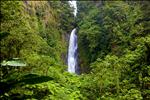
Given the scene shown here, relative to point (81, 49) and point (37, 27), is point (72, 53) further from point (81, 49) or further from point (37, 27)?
point (37, 27)

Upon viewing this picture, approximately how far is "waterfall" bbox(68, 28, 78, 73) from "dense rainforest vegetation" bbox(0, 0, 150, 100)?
65cm

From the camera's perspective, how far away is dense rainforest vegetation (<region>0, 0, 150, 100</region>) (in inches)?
725

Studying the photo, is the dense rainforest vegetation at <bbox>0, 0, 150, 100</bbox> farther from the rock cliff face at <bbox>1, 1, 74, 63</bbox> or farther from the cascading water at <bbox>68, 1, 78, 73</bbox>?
the cascading water at <bbox>68, 1, 78, 73</bbox>

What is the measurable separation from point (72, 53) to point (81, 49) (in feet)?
3.89

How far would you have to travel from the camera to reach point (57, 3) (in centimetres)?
4222

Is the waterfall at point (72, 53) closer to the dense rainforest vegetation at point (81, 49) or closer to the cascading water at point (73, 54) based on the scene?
the cascading water at point (73, 54)

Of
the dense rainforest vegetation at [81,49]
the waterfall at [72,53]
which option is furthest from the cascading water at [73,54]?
the dense rainforest vegetation at [81,49]

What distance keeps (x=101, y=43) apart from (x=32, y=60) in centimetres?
1577

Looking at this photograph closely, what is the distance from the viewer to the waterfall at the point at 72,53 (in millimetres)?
36197

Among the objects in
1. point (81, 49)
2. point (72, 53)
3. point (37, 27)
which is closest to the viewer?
point (37, 27)

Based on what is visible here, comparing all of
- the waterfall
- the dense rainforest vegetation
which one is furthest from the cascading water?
the dense rainforest vegetation

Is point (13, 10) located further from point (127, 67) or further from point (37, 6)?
point (37, 6)

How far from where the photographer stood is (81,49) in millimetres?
37969

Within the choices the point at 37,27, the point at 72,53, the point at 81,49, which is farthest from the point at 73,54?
the point at 37,27
